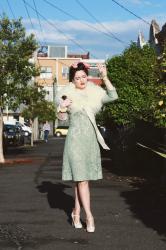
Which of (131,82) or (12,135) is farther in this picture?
(12,135)

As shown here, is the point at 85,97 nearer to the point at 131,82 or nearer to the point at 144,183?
the point at 144,183

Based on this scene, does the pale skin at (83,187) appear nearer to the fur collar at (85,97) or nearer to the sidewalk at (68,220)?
the fur collar at (85,97)

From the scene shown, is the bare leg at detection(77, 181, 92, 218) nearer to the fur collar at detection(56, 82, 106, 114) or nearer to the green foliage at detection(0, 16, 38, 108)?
the fur collar at detection(56, 82, 106, 114)

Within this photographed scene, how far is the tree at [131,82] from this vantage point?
17203mm

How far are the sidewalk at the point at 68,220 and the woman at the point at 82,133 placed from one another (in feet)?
1.27

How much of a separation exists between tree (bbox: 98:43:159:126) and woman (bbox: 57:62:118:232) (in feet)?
28.0

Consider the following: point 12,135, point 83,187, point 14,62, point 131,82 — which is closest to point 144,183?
point 83,187

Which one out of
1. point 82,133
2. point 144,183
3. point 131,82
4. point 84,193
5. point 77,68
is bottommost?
point 144,183

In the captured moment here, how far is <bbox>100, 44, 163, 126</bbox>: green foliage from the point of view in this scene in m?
17.2

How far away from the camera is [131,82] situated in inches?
721

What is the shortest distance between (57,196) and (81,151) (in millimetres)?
3417

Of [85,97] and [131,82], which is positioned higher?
[131,82]

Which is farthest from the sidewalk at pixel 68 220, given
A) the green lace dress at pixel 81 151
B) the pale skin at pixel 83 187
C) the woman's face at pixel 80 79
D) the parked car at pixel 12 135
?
the parked car at pixel 12 135

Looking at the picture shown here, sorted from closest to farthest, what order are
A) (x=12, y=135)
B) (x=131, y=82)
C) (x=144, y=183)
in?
(x=144, y=183) < (x=131, y=82) < (x=12, y=135)
